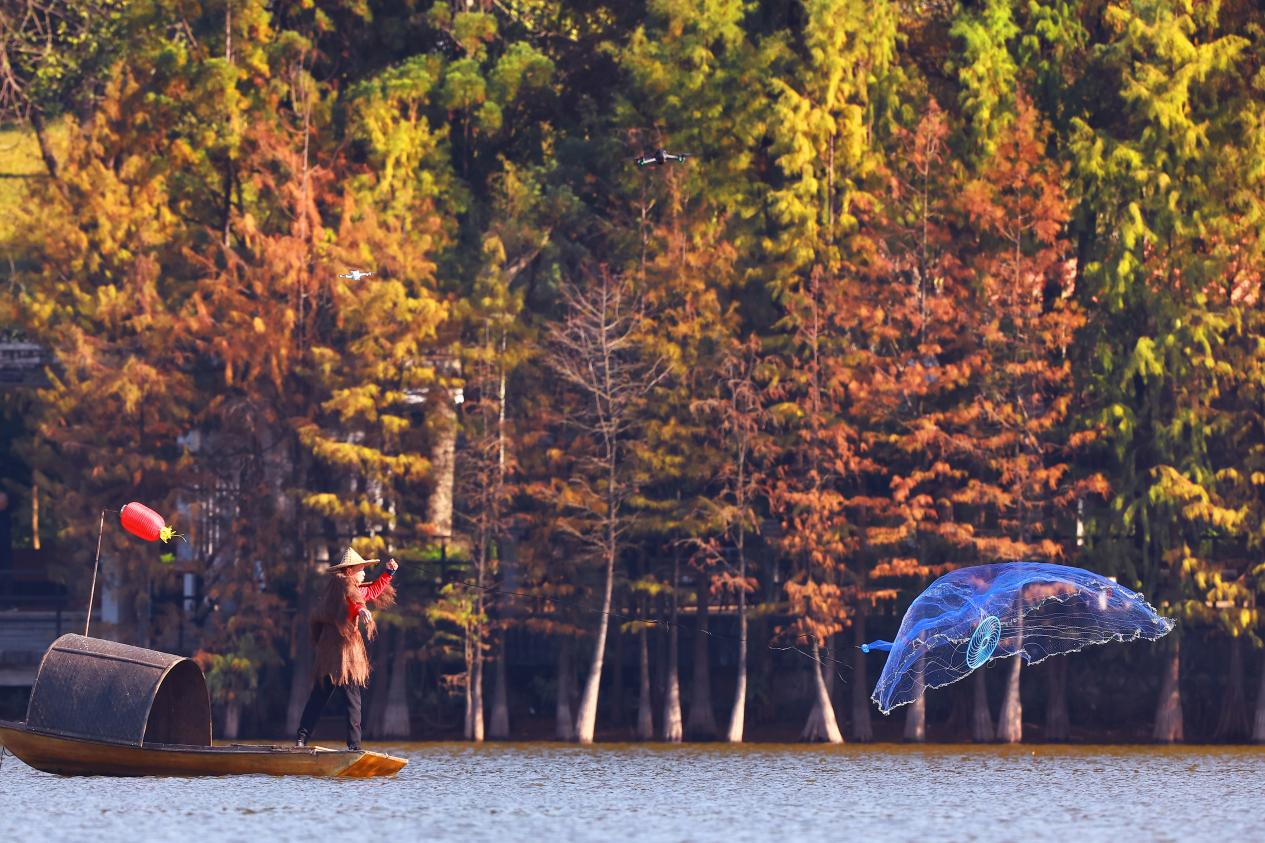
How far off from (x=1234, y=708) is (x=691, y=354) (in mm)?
12270

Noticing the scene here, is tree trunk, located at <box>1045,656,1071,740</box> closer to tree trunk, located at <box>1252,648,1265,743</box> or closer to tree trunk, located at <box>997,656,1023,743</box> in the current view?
tree trunk, located at <box>997,656,1023,743</box>

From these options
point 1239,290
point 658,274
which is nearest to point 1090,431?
point 1239,290

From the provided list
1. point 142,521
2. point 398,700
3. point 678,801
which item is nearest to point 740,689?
point 398,700

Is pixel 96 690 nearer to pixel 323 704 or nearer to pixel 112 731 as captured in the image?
pixel 112 731

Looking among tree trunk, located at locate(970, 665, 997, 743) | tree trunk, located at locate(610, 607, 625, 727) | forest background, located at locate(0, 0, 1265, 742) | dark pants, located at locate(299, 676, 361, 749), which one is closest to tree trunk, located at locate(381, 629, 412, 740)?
forest background, located at locate(0, 0, 1265, 742)

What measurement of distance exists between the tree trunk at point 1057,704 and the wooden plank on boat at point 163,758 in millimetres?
22762

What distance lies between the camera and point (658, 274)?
5650 centimetres

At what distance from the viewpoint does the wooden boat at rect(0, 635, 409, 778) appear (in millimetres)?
34938

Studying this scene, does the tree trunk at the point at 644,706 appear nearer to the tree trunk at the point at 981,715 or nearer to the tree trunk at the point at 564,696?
the tree trunk at the point at 564,696

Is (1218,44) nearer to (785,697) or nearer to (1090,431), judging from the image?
(1090,431)

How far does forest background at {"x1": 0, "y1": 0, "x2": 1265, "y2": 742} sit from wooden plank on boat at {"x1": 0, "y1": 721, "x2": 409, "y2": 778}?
18.9 m


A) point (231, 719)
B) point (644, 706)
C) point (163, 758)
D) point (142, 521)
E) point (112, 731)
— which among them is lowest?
point (163, 758)

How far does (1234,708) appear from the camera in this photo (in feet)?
181

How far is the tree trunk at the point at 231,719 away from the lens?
182 feet
